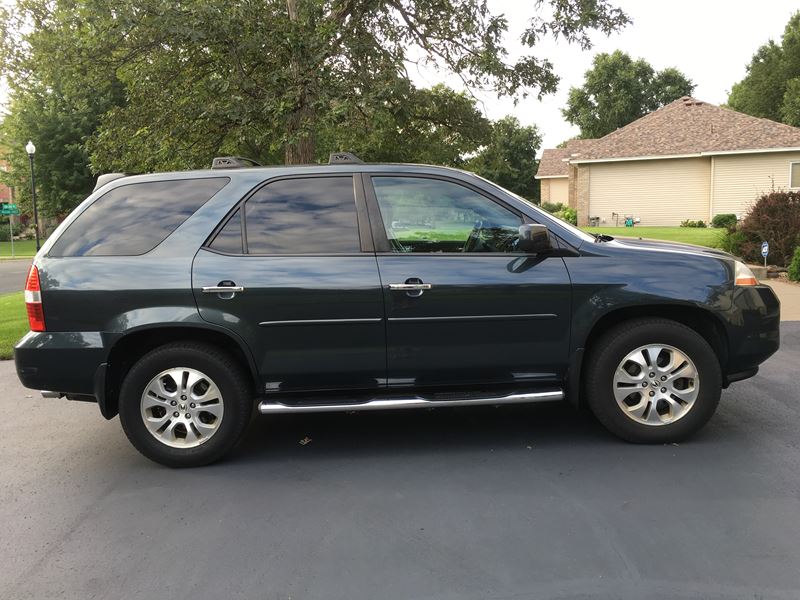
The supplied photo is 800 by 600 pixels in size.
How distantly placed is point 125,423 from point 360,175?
2.21 metres

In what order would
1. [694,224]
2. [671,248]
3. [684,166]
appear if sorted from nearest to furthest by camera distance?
[671,248] < [694,224] < [684,166]

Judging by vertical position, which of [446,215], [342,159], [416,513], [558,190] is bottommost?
[416,513]

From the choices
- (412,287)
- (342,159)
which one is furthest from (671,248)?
(342,159)

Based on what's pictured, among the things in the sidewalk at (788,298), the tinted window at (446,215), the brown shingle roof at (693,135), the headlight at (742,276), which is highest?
the brown shingle roof at (693,135)

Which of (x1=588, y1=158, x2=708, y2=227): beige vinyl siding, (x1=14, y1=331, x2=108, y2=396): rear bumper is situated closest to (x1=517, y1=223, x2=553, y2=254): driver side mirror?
(x1=14, y1=331, x2=108, y2=396): rear bumper

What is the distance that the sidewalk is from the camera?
895 centimetres

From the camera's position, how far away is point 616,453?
421cm

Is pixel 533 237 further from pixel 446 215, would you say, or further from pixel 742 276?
pixel 742 276

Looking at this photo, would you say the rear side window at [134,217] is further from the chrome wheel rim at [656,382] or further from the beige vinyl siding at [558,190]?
the beige vinyl siding at [558,190]

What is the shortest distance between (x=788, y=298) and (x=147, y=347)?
32.9 ft

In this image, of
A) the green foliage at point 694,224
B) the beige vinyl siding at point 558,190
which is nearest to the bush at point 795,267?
the green foliage at point 694,224

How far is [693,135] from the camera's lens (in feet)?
99.2

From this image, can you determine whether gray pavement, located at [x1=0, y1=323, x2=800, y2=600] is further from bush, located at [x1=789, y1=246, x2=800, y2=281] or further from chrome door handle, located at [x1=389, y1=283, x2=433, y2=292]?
bush, located at [x1=789, y1=246, x2=800, y2=281]

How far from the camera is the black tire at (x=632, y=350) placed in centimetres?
420
